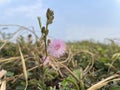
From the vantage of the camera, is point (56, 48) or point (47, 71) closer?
point (56, 48)

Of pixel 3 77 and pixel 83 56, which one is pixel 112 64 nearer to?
pixel 83 56

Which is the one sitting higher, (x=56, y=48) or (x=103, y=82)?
(x=56, y=48)

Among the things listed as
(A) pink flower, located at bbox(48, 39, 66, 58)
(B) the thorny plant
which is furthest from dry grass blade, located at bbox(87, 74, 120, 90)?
(A) pink flower, located at bbox(48, 39, 66, 58)

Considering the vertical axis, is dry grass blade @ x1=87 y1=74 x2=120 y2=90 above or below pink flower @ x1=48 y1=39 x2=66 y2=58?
below

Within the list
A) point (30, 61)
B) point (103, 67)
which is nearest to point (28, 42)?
point (30, 61)

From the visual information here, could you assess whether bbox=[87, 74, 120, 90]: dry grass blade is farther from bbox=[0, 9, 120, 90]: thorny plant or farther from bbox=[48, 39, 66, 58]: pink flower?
bbox=[48, 39, 66, 58]: pink flower

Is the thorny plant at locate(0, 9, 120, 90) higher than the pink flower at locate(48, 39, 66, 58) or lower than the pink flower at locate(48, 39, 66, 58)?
lower

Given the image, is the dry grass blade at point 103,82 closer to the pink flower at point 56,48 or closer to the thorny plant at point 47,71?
the thorny plant at point 47,71

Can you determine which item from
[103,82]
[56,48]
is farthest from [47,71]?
[103,82]

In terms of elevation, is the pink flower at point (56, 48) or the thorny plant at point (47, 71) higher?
the pink flower at point (56, 48)

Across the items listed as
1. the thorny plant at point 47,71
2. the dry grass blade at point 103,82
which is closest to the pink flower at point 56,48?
the thorny plant at point 47,71

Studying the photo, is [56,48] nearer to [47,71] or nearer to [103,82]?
[47,71]
